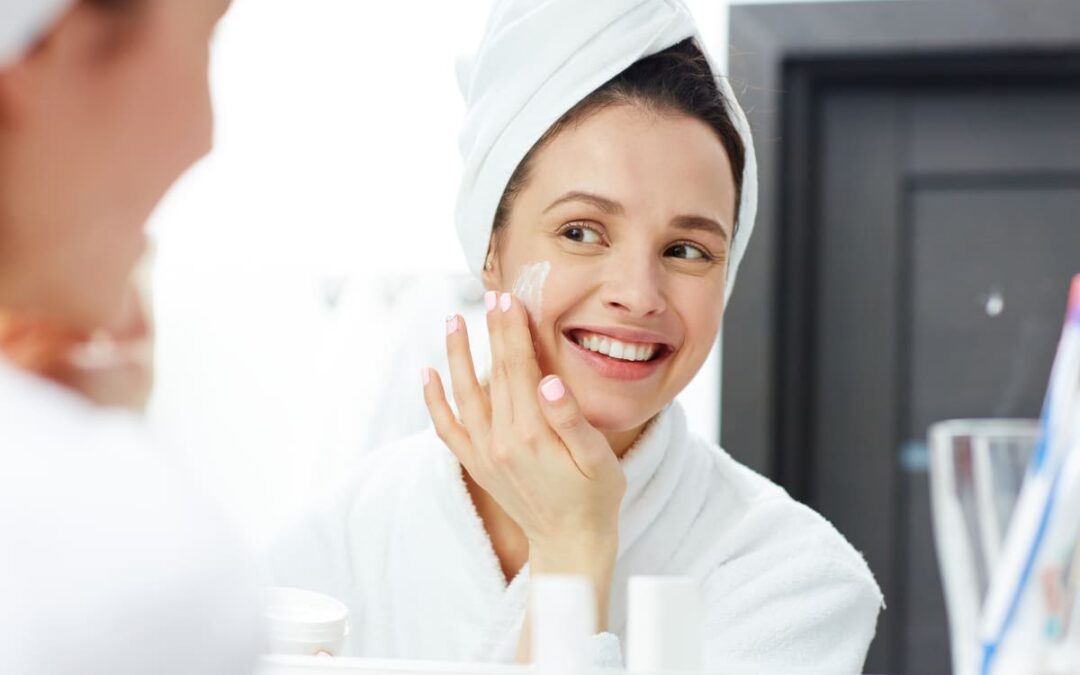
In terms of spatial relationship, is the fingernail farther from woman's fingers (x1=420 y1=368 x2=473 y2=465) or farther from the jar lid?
the jar lid

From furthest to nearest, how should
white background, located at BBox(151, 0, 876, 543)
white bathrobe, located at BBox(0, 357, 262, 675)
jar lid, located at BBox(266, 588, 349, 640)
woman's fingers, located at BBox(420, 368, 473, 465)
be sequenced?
white background, located at BBox(151, 0, 876, 543), woman's fingers, located at BBox(420, 368, 473, 465), jar lid, located at BBox(266, 588, 349, 640), white bathrobe, located at BBox(0, 357, 262, 675)

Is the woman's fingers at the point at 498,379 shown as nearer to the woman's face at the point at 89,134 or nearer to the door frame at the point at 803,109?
the door frame at the point at 803,109

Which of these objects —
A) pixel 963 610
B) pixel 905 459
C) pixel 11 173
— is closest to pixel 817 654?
pixel 963 610

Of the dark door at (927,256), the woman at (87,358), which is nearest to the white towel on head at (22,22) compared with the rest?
the woman at (87,358)

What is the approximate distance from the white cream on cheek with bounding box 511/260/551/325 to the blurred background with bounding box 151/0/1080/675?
0.20ft

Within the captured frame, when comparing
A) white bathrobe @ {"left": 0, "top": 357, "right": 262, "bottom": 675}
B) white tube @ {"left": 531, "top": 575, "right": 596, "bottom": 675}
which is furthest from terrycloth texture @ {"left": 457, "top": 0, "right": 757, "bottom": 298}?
white bathrobe @ {"left": 0, "top": 357, "right": 262, "bottom": 675}

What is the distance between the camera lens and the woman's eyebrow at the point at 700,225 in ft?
2.40

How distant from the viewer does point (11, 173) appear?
1.18 ft

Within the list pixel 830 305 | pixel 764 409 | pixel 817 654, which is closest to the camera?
pixel 817 654

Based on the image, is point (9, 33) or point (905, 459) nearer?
point (9, 33)

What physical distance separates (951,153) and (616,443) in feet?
1.79

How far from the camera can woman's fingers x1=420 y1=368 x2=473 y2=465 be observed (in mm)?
774

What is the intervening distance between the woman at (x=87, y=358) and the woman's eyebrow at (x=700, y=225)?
38 cm

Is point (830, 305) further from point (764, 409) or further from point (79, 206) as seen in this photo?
point (79, 206)
